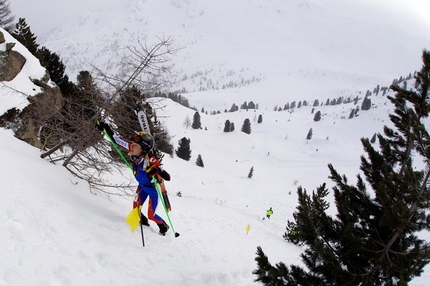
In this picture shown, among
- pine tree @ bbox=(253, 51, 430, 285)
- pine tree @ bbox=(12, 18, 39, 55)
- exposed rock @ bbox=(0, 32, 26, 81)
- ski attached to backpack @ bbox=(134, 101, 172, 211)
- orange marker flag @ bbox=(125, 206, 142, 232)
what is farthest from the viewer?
pine tree @ bbox=(12, 18, 39, 55)

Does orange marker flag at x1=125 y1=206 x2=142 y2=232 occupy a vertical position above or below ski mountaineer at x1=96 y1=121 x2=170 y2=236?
below

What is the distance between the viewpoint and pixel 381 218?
3479 mm

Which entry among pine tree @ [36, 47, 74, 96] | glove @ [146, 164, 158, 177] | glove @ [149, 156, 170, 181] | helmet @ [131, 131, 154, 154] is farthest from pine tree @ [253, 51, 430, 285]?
pine tree @ [36, 47, 74, 96]

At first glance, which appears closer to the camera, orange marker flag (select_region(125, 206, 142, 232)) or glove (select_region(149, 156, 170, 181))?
glove (select_region(149, 156, 170, 181))

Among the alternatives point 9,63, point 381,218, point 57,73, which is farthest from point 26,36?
point 381,218

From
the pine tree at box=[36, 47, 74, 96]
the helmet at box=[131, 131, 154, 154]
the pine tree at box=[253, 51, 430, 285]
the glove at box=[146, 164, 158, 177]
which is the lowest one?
the pine tree at box=[36, 47, 74, 96]

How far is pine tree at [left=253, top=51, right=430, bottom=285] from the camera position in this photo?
337 centimetres

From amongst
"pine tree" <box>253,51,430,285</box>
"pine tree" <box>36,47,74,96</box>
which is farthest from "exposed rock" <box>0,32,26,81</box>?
"pine tree" <box>253,51,430,285</box>

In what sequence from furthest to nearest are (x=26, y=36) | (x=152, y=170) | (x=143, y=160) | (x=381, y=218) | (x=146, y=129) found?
1. (x=26, y=36)
2. (x=146, y=129)
3. (x=143, y=160)
4. (x=152, y=170)
5. (x=381, y=218)

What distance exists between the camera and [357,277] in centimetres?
364

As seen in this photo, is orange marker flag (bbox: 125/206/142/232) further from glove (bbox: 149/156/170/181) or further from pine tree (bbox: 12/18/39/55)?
pine tree (bbox: 12/18/39/55)

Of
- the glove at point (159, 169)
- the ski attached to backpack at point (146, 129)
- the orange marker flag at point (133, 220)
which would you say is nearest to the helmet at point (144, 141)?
the glove at point (159, 169)

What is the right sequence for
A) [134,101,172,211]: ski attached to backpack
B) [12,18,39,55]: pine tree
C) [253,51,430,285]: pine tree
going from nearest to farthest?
[253,51,430,285]: pine tree < [134,101,172,211]: ski attached to backpack < [12,18,39,55]: pine tree

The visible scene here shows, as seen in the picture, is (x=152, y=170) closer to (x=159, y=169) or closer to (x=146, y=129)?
(x=159, y=169)
